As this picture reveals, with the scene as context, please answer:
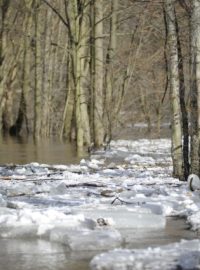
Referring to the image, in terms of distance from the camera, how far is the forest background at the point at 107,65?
1337cm

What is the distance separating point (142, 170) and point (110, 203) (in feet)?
19.8

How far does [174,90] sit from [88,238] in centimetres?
632

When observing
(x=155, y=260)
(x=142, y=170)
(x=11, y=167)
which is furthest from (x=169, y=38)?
(x=155, y=260)

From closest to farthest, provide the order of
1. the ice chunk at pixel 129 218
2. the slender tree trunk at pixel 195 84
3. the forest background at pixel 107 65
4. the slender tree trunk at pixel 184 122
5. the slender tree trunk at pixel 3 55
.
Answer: the ice chunk at pixel 129 218 → the slender tree trunk at pixel 195 84 → the forest background at pixel 107 65 → the slender tree trunk at pixel 184 122 → the slender tree trunk at pixel 3 55

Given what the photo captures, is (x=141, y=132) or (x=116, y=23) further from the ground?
(x=116, y=23)

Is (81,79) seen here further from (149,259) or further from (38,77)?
(149,259)

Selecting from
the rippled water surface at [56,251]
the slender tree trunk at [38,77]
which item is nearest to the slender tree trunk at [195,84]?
the rippled water surface at [56,251]

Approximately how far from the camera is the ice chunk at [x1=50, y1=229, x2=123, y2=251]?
24.1 feet

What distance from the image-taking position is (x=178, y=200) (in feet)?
33.1

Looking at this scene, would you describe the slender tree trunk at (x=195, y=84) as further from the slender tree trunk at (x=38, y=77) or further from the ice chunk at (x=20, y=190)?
the slender tree trunk at (x=38, y=77)

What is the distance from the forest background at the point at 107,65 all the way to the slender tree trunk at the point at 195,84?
0.7 inches

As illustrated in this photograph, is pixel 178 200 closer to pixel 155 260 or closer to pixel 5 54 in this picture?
pixel 155 260

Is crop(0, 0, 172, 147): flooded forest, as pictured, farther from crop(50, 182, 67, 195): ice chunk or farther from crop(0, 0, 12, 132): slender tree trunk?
crop(50, 182, 67, 195): ice chunk

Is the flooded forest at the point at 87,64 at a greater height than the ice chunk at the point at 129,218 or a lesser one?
greater
